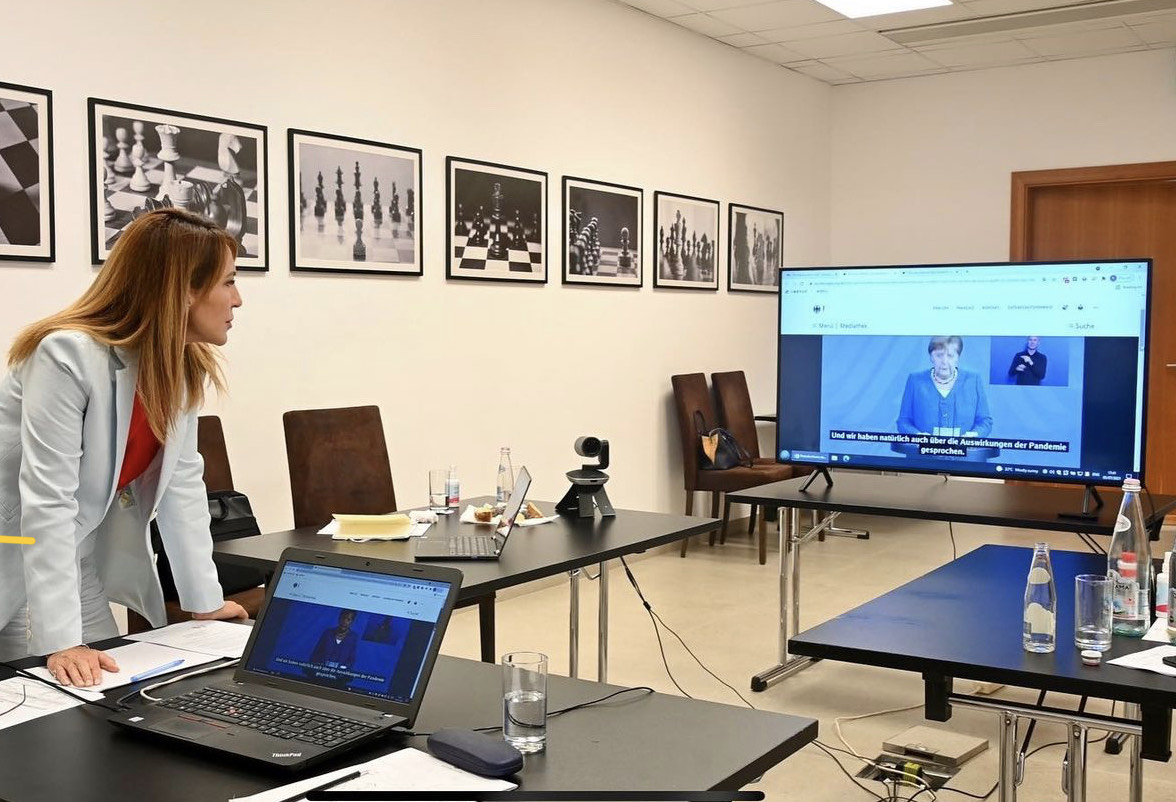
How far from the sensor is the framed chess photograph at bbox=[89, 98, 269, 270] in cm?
387

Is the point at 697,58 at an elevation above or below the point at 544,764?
above

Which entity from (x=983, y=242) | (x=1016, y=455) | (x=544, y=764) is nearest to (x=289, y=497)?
(x=1016, y=455)

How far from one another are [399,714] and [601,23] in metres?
5.07

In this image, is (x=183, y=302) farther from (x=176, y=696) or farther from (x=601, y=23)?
(x=601, y=23)

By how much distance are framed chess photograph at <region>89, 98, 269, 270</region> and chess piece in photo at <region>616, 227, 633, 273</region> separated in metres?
2.28

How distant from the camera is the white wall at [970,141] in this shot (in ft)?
23.8

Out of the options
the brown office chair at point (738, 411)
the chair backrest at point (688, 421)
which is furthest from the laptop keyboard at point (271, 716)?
the brown office chair at point (738, 411)

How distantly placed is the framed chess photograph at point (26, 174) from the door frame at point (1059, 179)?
5908 mm

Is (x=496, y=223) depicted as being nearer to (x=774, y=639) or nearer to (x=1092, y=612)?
(x=774, y=639)

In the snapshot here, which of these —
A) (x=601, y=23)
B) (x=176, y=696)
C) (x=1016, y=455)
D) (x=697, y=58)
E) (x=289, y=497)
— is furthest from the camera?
(x=697, y=58)

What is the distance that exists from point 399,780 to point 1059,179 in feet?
23.5

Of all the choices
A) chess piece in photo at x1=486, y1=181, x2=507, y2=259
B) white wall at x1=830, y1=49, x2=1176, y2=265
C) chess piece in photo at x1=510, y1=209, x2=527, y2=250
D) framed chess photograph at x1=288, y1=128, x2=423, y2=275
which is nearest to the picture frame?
chess piece in photo at x1=510, y1=209, x2=527, y2=250

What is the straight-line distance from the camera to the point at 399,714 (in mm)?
1501

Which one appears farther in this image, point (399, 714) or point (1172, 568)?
point (1172, 568)
